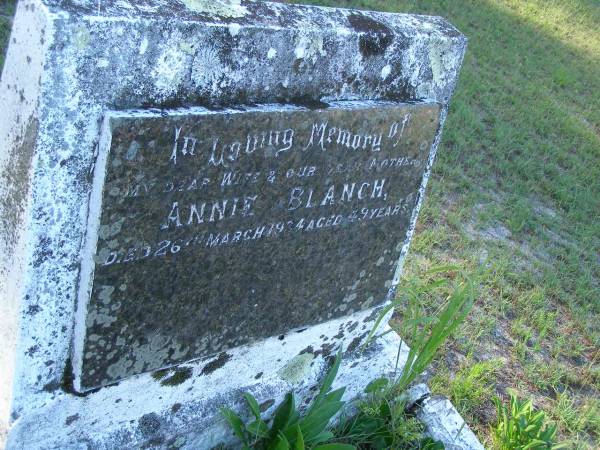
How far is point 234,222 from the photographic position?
1.78m

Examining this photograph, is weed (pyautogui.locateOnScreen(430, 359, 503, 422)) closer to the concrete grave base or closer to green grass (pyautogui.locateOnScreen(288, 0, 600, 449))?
green grass (pyautogui.locateOnScreen(288, 0, 600, 449))

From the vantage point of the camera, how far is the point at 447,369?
299cm

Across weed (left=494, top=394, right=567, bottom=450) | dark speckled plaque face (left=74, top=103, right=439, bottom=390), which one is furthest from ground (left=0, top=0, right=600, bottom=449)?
dark speckled plaque face (left=74, top=103, right=439, bottom=390)

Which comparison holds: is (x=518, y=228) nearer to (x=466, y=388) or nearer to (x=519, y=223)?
(x=519, y=223)

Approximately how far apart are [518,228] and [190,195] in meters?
3.33

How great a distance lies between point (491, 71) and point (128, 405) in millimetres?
6367

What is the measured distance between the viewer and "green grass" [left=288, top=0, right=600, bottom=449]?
3.16 metres

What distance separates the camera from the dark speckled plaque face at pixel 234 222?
5.04 ft

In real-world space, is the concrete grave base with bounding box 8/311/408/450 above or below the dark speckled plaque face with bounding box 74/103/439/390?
below

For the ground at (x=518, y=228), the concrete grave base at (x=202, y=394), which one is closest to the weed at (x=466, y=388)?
the ground at (x=518, y=228)

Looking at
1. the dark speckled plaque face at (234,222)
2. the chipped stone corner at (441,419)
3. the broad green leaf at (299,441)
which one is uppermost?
the dark speckled plaque face at (234,222)

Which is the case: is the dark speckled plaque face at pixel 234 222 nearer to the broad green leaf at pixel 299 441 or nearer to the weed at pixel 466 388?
the broad green leaf at pixel 299 441

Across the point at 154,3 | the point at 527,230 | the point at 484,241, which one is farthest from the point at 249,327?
the point at 527,230

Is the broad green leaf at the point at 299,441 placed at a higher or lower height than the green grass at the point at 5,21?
lower
